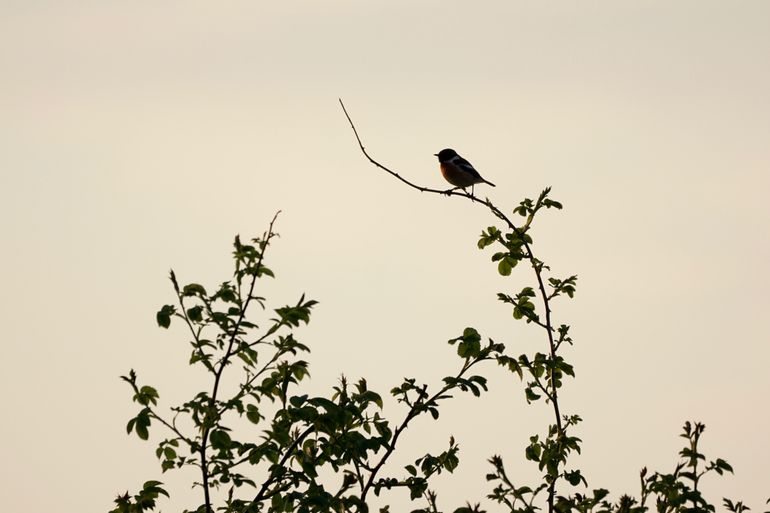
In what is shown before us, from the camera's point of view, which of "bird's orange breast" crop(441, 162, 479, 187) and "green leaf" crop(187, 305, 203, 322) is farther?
"bird's orange breast" crop(441, 162, 479, 187)

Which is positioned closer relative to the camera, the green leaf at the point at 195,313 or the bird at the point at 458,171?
the green leaf at the point at 195,313

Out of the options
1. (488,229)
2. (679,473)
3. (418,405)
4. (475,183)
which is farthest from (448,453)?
(475,183)

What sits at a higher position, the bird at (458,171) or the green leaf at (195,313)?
the bird at (458,171)

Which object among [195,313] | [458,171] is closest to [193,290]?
[195,313]

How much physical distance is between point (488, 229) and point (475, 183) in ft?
27.6

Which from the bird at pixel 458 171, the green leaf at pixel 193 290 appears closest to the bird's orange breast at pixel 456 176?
the bird at pixel 458 171

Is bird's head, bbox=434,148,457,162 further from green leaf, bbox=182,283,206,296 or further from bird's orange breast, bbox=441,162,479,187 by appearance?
green leaf, bbox=182,283,206,296

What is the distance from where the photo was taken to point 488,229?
9273 millimetres

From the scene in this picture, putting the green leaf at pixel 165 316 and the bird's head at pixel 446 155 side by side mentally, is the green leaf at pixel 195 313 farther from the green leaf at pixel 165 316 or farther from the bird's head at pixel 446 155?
the bird's head at pixel 446 155

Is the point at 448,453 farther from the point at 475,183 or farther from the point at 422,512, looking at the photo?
the point at 475,183

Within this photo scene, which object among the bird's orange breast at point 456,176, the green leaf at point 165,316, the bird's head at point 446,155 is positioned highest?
the bird's head at point 446,155

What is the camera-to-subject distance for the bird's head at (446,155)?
708 inches

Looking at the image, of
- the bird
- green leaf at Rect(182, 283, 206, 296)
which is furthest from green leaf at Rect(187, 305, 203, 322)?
the bird

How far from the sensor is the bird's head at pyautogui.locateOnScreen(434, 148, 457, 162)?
17984 millimetres
